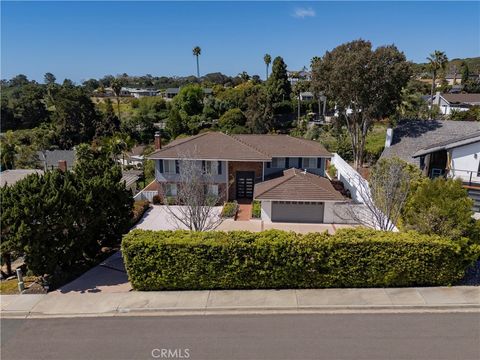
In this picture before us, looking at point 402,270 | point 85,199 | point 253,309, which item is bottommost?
point 253,309

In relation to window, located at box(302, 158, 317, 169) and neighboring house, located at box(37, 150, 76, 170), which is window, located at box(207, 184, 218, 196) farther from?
neighboring house, located at box(37, 150, 76, 170)

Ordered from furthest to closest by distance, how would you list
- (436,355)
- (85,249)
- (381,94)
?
(381,94)
(85,249)
(436,355)

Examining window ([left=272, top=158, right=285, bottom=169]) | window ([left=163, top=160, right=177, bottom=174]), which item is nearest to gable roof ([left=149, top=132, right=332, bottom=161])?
window ([left=272, top=158, right=285, bottom=169])

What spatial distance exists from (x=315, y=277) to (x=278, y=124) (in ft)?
174

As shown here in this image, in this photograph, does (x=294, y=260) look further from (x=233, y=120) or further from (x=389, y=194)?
(x=233, y=120)

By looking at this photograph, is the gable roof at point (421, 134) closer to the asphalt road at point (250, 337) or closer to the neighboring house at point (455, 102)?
the asphalt road at point (250, 337)

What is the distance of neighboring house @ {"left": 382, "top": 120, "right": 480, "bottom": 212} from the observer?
23016 millimetres

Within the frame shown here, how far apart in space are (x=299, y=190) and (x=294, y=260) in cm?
1040

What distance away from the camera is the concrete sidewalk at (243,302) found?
511 inches

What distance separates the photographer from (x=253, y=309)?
516 inches

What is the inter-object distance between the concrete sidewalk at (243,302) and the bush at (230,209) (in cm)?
1084

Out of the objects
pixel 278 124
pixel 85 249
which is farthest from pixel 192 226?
pixel 278 124

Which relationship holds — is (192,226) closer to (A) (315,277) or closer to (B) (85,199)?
(B) (85,199)

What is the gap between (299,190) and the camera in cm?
2397
